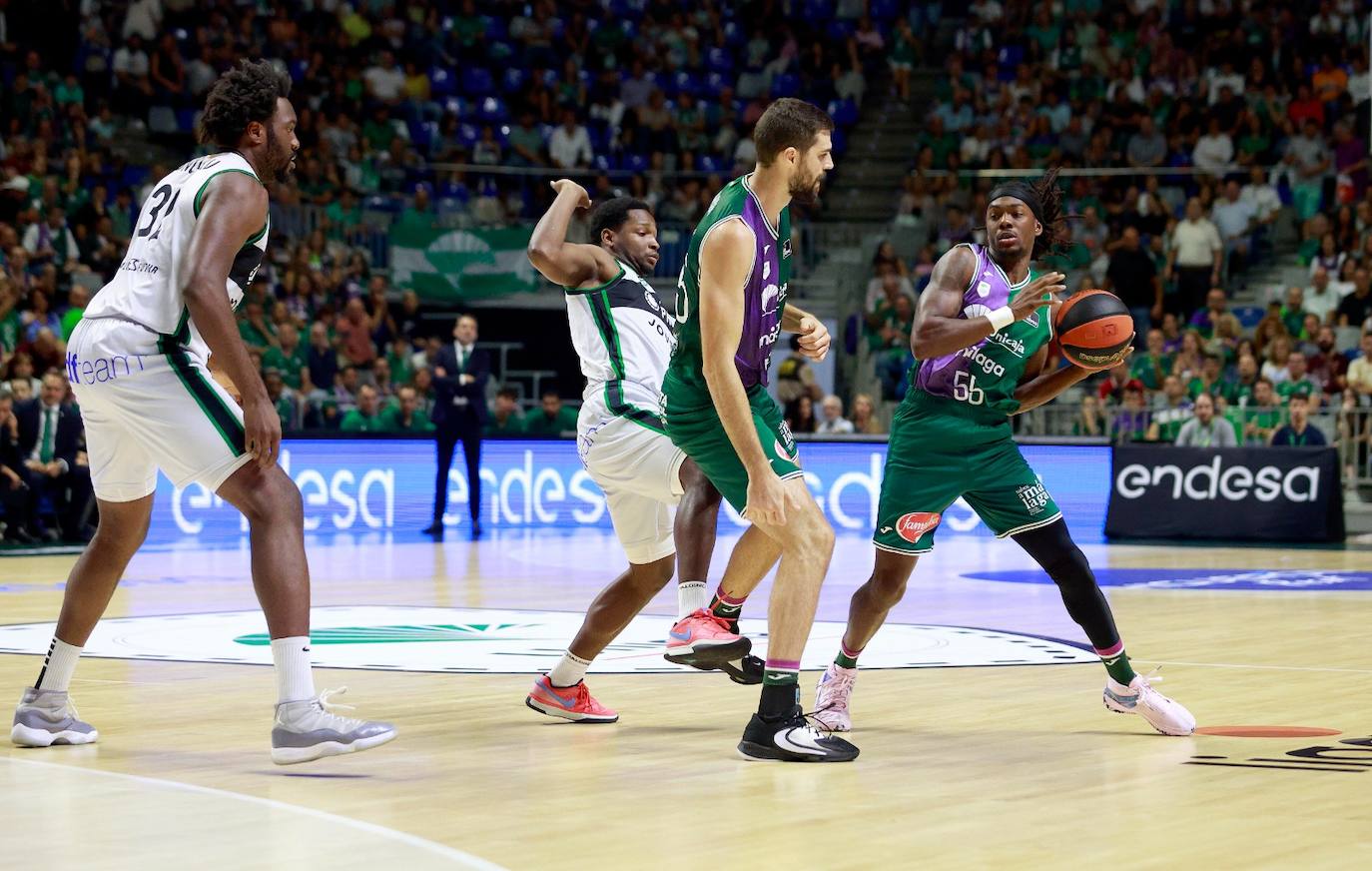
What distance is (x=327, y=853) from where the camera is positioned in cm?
455

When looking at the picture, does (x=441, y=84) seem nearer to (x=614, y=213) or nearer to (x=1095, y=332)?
(x=614, y=213)

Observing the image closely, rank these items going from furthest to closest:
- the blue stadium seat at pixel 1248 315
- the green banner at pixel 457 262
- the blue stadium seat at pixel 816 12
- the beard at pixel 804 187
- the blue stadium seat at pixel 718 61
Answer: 1. the blue stadium seat at pixel 816 12
2. the blue stadium seat at pixel 718 61
3. the green banner at pixel 457 262
4. the blue stadium seat at pixel 1248 315
5. the beard at pixel 804 187

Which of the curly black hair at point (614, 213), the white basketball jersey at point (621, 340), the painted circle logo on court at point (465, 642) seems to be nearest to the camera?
the white basketball jersey at point (621, 340)

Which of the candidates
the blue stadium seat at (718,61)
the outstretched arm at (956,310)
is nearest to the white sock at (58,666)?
the outstretched arm at (956,310)

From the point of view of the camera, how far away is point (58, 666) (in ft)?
20.9

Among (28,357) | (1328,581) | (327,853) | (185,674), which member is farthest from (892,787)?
(28,357)

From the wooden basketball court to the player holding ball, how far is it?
0.30 meters

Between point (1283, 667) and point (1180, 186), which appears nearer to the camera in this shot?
point (1283, 667)

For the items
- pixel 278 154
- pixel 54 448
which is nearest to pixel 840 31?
pixel 54 448

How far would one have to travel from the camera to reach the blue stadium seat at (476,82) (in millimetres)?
26438

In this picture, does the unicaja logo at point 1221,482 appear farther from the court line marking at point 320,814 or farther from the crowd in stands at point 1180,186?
the court line marking at point 320,814

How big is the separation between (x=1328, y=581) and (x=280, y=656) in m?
9.48

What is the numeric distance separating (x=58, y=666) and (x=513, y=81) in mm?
20979

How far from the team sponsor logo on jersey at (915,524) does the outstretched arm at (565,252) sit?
1.60 meters
